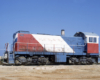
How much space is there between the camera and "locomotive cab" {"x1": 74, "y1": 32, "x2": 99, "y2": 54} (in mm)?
17031

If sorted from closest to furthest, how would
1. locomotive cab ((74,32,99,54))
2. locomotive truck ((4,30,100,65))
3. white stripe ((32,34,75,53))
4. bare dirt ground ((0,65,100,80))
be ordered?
1. bare dirt ground ((0,65,100,80))
2. locomotive truck ((4,30,100,65))
3. white stripe ((32,34,75,53))
4. locomotive cab ((74,32,99,54))

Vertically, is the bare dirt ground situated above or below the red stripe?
below

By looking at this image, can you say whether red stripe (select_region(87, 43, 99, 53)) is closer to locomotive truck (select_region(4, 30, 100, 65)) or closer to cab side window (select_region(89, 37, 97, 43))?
locomotive truck (select_region(4, 30, 100, 65))

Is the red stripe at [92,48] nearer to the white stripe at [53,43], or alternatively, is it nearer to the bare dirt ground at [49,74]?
the white stripe at [53,43]

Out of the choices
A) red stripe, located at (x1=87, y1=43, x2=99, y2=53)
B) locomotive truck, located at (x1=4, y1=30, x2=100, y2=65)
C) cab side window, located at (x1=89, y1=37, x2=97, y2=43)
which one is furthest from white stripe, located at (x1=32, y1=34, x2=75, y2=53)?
cab side window, located at (x1=89, y1=37, x2=97, y2=43)

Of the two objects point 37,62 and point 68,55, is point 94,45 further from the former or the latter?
point 37,62

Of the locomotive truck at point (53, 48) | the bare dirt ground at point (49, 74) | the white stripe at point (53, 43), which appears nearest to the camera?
the bare dirt ground at point (49, 74)

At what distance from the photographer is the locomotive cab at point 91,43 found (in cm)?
1703

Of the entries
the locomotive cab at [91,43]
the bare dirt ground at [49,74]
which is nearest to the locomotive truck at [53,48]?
the locomotive cab at [91,43]

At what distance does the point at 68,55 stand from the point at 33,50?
12.3 feet

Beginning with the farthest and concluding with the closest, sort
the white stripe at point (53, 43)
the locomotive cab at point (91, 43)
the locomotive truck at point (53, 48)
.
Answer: the locomotive cab at point (91, 43) < the white stripe at point (53, 43) < the locomotive truck at point (53, 48)

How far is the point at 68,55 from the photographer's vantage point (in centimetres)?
1698

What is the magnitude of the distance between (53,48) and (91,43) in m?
4.09

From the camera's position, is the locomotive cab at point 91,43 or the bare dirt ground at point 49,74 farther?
the locomotive cab at point 91,43
